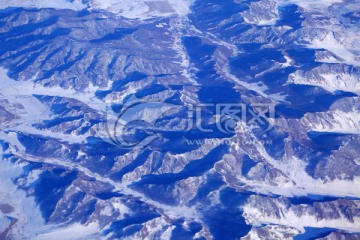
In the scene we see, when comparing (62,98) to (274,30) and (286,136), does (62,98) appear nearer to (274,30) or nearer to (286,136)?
(286,136)

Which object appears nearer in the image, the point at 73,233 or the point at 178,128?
the point at 73,233

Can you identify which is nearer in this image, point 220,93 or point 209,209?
point 209,209

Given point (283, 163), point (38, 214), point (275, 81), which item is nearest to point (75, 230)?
point (38, 214)

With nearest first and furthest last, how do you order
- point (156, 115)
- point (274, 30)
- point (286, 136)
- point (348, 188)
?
point (348, 188) → point (286, 136) → point (156, 115) → point (274, 30)

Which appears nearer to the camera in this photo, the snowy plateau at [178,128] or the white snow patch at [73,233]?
the white snow patch at [73,233]

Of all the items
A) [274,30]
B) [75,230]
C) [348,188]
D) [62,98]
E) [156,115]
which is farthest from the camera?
[274,30]

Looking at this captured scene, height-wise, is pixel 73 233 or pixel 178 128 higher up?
pixel 178 128

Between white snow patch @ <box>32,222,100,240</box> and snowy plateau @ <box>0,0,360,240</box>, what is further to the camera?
snowy plateau @ <box>0,0,360,240</box>
